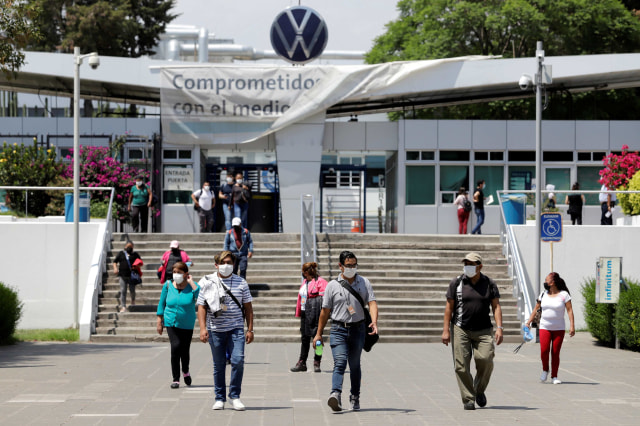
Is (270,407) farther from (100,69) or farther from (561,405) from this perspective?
(100,69)

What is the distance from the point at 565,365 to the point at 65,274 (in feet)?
41.5

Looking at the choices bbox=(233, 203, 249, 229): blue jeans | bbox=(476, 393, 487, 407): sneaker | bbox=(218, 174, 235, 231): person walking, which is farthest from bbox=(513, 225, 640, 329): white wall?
bbox=(476, 393, 487, 407): sneaker

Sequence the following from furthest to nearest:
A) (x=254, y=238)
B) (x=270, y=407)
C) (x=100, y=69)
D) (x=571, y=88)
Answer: (x=571, y=88), (x=100, y=69), (x=254, y=238), (x=270, y=407)

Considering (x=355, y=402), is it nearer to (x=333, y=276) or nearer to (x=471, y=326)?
(x=471, y=326)

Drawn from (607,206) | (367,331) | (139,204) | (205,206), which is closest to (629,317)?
(607,206)

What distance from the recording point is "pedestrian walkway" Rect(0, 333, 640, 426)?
34.5ft

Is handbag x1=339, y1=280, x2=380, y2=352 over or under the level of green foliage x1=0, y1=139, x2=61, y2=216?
under

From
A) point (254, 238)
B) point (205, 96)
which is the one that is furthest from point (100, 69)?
point (254, 238)

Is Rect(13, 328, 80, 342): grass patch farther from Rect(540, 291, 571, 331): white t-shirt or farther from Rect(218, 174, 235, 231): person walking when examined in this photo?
Rect(540, 291, 571, 331): white t-shirt

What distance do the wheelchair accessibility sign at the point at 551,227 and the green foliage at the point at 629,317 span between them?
3.30m

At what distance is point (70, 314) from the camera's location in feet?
80.1

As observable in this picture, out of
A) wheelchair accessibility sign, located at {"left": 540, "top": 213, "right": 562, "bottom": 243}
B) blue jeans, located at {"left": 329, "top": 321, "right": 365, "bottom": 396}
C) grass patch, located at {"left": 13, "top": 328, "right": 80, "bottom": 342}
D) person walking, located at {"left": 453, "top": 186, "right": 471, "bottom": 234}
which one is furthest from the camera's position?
person walking, located at {"left": 453, "top": 186, "right": 471, "bottom": 234}

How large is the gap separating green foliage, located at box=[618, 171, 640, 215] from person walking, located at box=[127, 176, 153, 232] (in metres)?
12.3

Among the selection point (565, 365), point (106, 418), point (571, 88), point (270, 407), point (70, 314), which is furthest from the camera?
point (571, 88)
